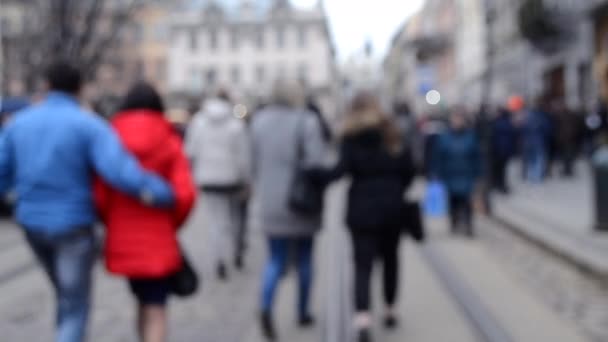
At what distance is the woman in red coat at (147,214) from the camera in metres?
4.68

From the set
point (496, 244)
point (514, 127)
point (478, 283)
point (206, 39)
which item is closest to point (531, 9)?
point (514, 127)

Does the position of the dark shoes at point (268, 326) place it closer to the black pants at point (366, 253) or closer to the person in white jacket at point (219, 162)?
the black pants at point (366, 253)

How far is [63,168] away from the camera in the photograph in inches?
179

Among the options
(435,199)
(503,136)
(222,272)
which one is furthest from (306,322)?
(503,136)

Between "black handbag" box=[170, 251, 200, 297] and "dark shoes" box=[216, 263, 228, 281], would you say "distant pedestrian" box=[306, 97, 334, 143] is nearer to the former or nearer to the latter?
"dark shoes" box=[216, 263, 228, 281]

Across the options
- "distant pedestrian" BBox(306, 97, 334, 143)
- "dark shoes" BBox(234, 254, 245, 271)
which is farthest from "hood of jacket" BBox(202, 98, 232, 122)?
"dark shoes" BBox(234, 254, 245, 271)

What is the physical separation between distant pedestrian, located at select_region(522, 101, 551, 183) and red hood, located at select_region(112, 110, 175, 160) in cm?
1483

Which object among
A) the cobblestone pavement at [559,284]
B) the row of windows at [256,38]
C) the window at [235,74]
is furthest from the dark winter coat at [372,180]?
the window at [235,74]

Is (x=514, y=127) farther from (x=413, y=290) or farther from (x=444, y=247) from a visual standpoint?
(x=413, y=290)

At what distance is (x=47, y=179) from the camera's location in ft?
14.9

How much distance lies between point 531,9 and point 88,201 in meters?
30.4

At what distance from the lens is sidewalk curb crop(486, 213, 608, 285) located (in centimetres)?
865

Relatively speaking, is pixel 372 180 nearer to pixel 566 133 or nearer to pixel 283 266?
pixel 283 266

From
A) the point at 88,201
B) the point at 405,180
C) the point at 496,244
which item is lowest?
the point at 496,244
